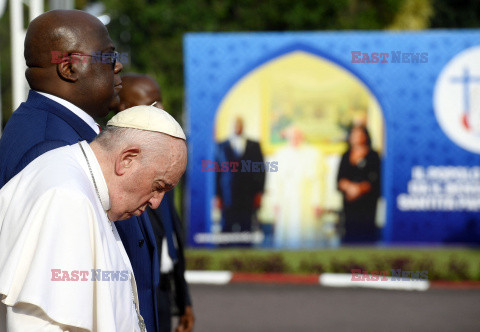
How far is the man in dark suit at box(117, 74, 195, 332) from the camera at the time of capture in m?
4.06

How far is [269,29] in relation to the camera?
763 inches

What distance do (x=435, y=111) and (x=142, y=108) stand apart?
959 centimetres

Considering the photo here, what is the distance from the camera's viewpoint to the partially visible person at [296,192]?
37.5 feet

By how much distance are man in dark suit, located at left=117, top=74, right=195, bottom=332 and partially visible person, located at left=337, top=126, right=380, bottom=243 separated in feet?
23.7

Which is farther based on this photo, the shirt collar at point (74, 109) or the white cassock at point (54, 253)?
the shirt collar at point (74, 109)

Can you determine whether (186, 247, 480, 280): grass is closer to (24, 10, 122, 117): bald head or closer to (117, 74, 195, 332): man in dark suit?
(117, 74, 195, 332): man in dark suit

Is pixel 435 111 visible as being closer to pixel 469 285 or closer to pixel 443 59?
pixel 443 59

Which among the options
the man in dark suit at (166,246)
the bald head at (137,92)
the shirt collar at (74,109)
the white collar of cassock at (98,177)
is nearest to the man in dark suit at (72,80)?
the shirt collar at (74,109)

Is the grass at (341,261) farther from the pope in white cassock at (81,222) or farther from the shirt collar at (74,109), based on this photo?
the pope in white cassock at (81,222)

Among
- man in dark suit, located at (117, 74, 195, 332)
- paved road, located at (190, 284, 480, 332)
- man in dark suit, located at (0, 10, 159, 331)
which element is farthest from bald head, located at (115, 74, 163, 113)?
paved road, located at (190, 284, 480, 332)

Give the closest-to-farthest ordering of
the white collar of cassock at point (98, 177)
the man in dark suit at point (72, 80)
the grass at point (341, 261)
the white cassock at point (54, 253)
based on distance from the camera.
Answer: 1. the white cassock at point (54, 253)
2. the white collar of cassock at point (98, 177)
3. the man in dark suit at point (72, 80)
4. the grass at point (341, 261)

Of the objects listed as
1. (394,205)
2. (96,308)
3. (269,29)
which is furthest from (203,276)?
(269,29)

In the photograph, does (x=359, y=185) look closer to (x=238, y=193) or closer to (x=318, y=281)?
(x=238, y=193)

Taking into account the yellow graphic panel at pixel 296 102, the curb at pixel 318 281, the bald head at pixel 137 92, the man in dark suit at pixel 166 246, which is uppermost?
the yellow graphic panel at pixel 296 102
